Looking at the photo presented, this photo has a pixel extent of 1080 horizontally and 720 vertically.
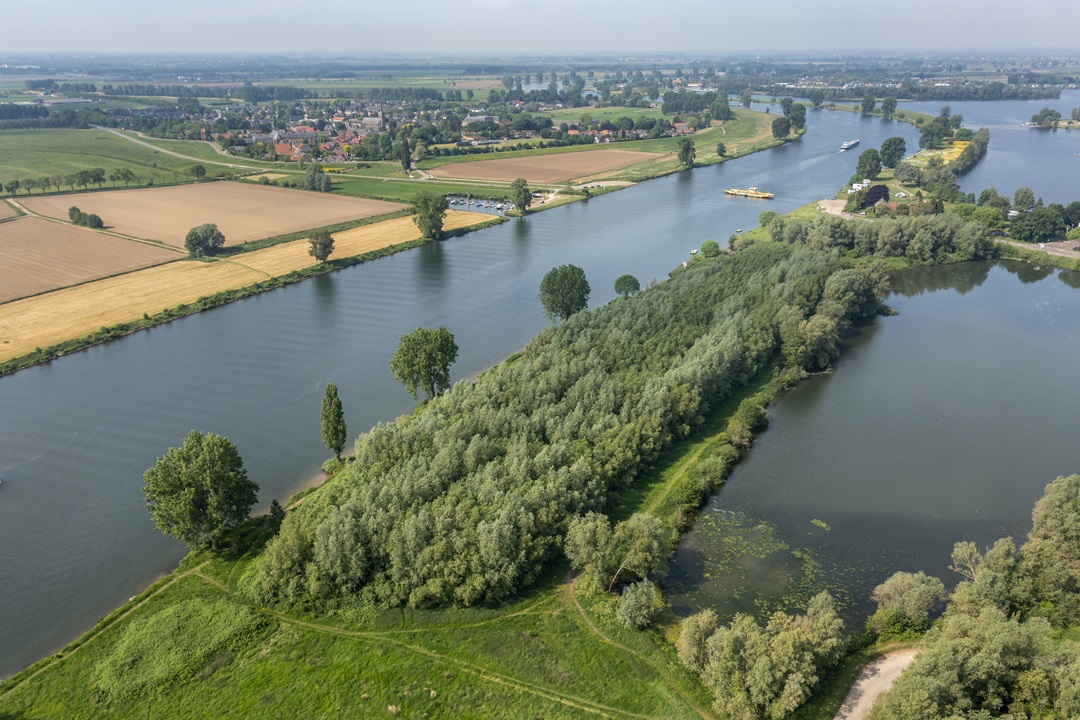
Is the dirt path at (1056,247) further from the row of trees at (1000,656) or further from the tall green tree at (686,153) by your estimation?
the row of trees at (1000,656)

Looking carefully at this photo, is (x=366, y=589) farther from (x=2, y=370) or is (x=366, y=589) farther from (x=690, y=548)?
(x=2, y=370)

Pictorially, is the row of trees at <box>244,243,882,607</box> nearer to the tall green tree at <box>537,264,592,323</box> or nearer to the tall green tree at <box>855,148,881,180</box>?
the tall green tree at <box>537,264,592,323</box>

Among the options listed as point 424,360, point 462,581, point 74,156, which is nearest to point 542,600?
point 462,581

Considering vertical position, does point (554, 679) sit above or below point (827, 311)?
below

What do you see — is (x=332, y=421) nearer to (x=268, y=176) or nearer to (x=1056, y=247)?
(x=1056, y=247)

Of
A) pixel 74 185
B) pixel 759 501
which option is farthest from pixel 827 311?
pixel 74 185
